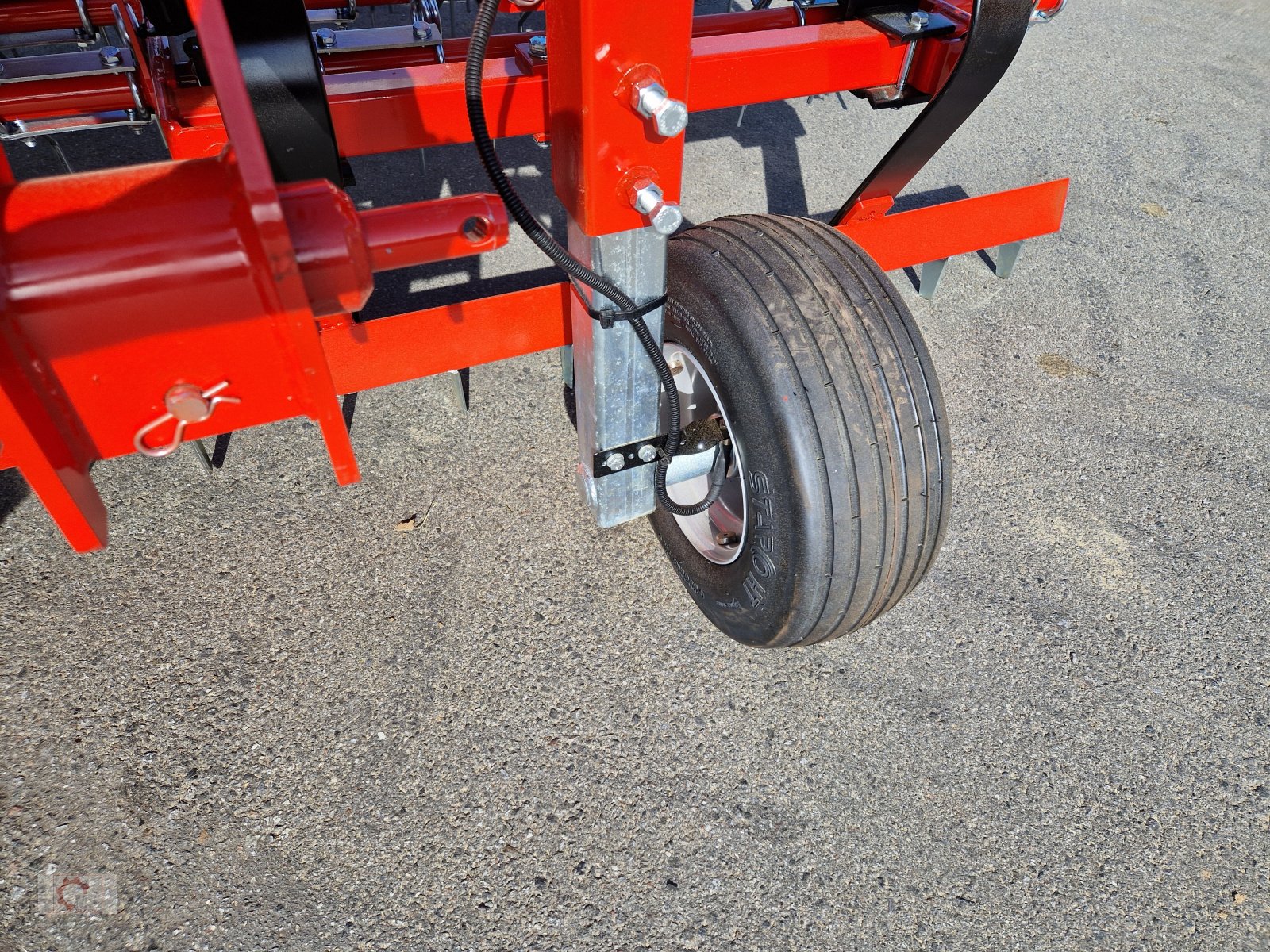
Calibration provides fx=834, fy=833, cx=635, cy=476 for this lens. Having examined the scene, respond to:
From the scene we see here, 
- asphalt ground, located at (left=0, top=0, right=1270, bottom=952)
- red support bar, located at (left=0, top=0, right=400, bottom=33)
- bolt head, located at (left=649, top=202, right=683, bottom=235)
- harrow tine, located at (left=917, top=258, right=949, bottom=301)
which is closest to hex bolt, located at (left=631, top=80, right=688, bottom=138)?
bolt head, located at (left=649, top=202, right=683, bottom=235)

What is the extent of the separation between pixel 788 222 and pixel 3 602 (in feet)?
6.54

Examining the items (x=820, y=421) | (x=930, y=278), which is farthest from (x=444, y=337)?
(x=930, y=278)

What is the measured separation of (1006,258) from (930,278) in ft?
1.12

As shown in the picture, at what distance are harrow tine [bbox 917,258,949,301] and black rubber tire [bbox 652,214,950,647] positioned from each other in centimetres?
139

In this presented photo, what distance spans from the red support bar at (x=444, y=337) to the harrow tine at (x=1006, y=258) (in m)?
1.80

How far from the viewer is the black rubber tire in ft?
4.84

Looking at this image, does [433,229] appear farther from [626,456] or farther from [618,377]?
[626,456]

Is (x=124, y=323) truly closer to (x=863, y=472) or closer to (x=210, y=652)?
(x=863, y=472)

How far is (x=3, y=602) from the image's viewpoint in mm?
1956

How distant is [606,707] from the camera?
1.82 meters

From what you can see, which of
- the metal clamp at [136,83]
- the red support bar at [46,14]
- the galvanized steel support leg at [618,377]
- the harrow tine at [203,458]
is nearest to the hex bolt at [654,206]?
the galvanized steel support leg at [618,377]

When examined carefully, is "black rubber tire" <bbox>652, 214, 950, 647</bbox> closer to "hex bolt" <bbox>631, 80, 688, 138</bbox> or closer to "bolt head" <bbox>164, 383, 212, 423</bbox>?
"hex bolt" <bbox>631, 80, 688, 138</bbox>

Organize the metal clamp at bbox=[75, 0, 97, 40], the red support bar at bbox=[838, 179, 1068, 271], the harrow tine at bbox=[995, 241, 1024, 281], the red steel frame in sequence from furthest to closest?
the harrow tine at bbox=[995, 241, 1024, 281] < the red support bar at bbox=[838, 179, 1068, 271] < the metal clamp at bbox=[75, 0, 97, 40] < the red steel frame

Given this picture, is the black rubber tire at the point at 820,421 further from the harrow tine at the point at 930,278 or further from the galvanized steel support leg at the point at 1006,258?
the galvanized steel support leg at the point at 1006,258
